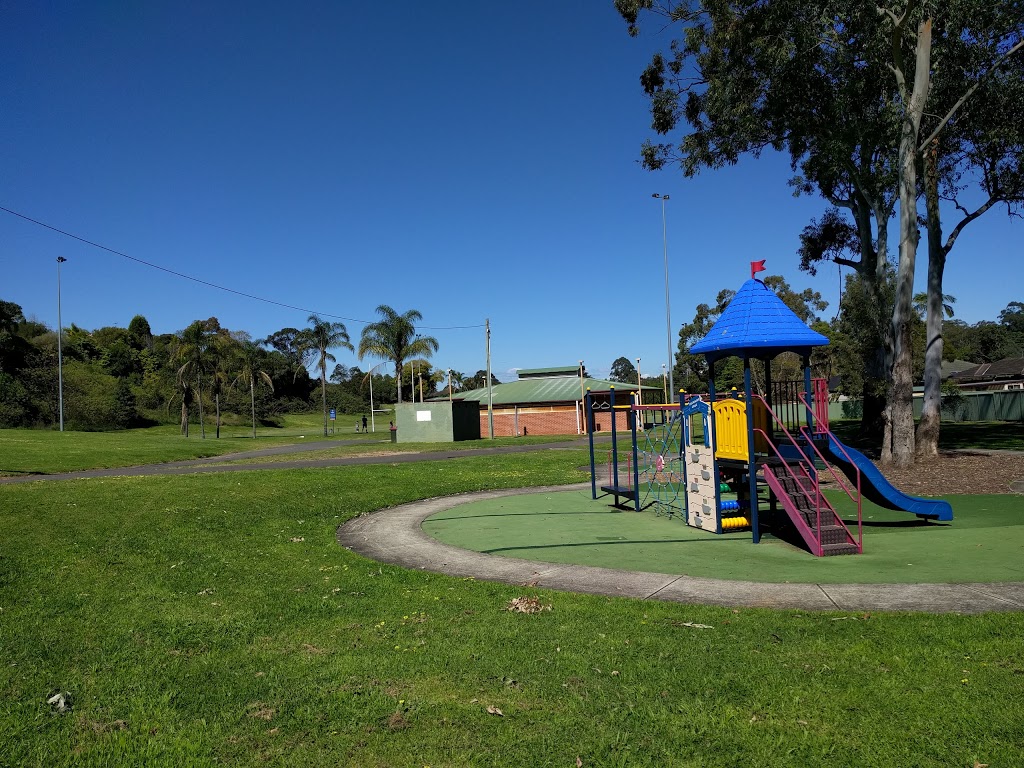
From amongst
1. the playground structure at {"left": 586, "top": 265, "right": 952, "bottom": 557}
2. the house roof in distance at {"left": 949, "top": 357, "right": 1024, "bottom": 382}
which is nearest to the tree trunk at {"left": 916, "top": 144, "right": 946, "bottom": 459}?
the playground structure at {"left": 586, "top": 265, "right": 952, "bottom": 557}

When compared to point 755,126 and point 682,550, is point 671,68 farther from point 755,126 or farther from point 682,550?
point 682,550

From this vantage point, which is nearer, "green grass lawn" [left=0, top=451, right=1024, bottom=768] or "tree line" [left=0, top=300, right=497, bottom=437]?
"green grass lawn" [left=0, top=451, right=1024, bottom=768]

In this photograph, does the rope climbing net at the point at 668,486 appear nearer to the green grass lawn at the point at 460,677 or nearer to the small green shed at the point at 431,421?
the green grass lawn at the point at 460,677

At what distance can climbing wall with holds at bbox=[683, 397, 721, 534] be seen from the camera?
435 inches

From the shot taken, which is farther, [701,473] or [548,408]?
[548,408]

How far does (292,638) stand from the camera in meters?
5.73

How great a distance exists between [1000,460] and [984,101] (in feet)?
35.5

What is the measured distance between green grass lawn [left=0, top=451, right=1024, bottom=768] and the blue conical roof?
5.51 m

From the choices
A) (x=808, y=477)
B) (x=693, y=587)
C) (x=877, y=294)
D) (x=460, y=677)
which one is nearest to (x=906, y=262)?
(x=877, y=294)

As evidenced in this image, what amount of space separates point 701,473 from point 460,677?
7.59m

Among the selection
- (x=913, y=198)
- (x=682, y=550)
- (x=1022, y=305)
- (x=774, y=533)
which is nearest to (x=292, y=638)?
(x=682, y=550)

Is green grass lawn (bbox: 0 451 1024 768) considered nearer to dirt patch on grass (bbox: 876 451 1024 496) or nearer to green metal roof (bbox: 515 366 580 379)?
dirt patch on grass (bbox: 876 451 1024 496)

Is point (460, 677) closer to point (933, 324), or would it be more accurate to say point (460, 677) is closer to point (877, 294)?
point (933, 324)

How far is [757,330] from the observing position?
10.9 metres
